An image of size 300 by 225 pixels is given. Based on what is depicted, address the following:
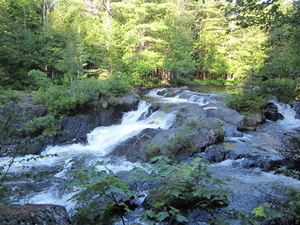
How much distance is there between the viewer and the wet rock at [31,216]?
6.96 ft

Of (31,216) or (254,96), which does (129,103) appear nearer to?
(254,96)

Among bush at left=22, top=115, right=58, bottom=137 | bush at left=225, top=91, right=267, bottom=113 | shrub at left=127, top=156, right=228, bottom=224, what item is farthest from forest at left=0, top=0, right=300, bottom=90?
shrub at left=127, top=156, right=228, bottom=224

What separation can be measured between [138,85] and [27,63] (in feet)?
32.2

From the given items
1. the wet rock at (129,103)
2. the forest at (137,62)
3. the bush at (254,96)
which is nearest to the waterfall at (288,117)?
the forest at (137,62)

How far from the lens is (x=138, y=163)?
25.7 ft

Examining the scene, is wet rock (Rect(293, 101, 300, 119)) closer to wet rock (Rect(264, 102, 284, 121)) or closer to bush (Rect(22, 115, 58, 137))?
wet rock (Rect(264, 102, 284, 121))

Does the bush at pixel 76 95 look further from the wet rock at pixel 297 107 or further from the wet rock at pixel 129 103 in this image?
the wet rock at pixel 297 107

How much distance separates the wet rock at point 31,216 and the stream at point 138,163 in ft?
1.38

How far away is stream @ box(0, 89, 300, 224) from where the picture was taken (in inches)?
202

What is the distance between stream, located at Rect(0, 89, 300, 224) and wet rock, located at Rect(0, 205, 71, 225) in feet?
1.38

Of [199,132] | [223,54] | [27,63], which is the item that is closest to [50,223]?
[199,132]

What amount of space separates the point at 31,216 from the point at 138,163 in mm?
5686

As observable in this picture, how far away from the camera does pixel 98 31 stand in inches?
809

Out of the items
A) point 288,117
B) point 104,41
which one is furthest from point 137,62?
point 288,117
